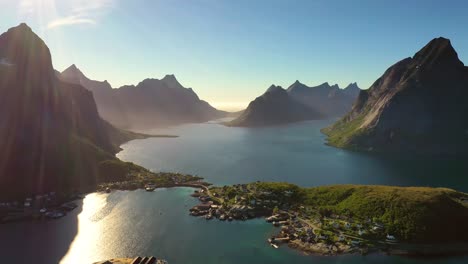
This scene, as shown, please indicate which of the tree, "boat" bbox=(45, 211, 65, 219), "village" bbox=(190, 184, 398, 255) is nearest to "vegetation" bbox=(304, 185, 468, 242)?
"village" bbox=(190, 184, 398, 255)

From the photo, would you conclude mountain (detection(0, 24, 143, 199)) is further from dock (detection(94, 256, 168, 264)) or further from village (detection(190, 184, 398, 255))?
dock (detection(94, 256, 168, 264))

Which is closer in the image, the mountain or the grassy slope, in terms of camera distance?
the grassy slope

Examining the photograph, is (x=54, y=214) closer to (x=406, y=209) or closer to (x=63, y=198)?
(x=63, y=198)

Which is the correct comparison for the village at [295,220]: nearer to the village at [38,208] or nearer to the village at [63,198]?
the village at [63,198]

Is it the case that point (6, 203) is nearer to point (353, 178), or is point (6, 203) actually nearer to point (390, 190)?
point (390, 190)

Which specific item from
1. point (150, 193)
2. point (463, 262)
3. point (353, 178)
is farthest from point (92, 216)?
point (353, 178)

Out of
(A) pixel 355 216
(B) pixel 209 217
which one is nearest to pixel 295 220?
(A) pixel 355 216

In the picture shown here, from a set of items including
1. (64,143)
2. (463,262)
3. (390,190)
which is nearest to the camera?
(463,262)
